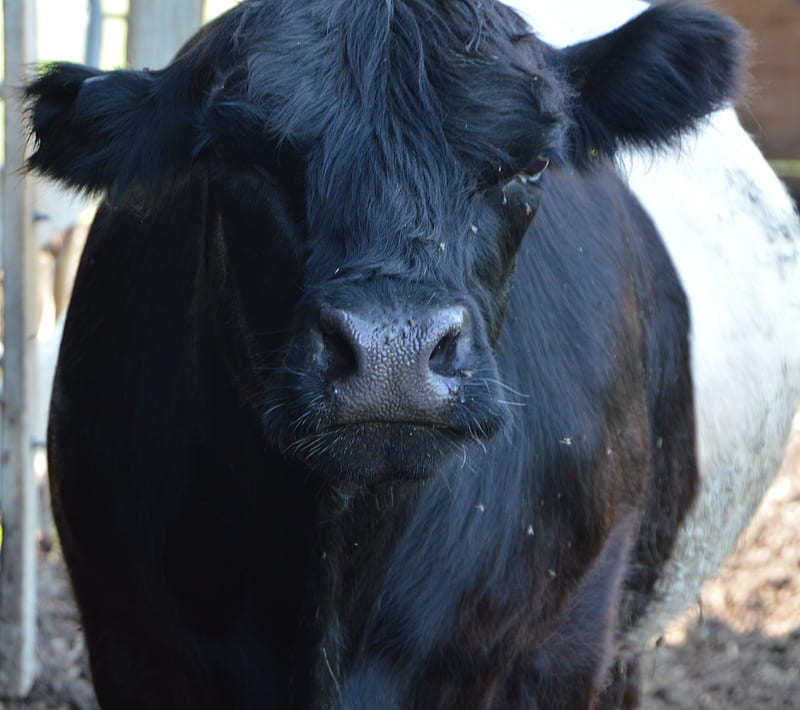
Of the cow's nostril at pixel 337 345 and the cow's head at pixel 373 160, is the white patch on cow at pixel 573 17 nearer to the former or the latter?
the cow's head at pixel 373 160

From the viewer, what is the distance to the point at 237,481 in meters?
2.98

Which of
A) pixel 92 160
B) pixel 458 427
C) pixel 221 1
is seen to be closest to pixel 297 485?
pixel 458 427

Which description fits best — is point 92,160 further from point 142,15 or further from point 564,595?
point 142,15

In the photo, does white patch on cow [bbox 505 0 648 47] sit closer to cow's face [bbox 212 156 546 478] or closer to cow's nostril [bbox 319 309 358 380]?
cow's face [bbox 212 156 546 478]

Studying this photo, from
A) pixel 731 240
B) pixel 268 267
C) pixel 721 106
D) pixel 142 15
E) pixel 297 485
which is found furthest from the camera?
pixel 142 15

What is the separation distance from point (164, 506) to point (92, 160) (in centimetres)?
80

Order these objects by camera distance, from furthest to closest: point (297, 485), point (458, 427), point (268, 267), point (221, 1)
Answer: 1. point (221, 1)
2. point (297, 485)
3. point (268, 267)
4. point (458, 427)

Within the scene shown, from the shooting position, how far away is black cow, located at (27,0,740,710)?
2.40 m

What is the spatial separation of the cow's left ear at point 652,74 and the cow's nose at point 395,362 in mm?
876

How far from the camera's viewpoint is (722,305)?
4367 mm

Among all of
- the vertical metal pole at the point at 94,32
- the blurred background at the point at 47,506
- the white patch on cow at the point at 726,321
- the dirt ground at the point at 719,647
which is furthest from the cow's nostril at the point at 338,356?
the vertical metal pole at the point at 94,32

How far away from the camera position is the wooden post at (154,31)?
17.5 ft

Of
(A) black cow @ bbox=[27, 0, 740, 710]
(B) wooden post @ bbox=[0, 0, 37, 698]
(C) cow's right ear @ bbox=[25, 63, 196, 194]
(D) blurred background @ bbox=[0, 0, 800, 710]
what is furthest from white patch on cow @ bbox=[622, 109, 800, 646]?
(B) wooden post @ bbox=[0, 0, 37, 698]

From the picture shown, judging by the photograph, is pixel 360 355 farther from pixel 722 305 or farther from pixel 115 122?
pixel 722 305
